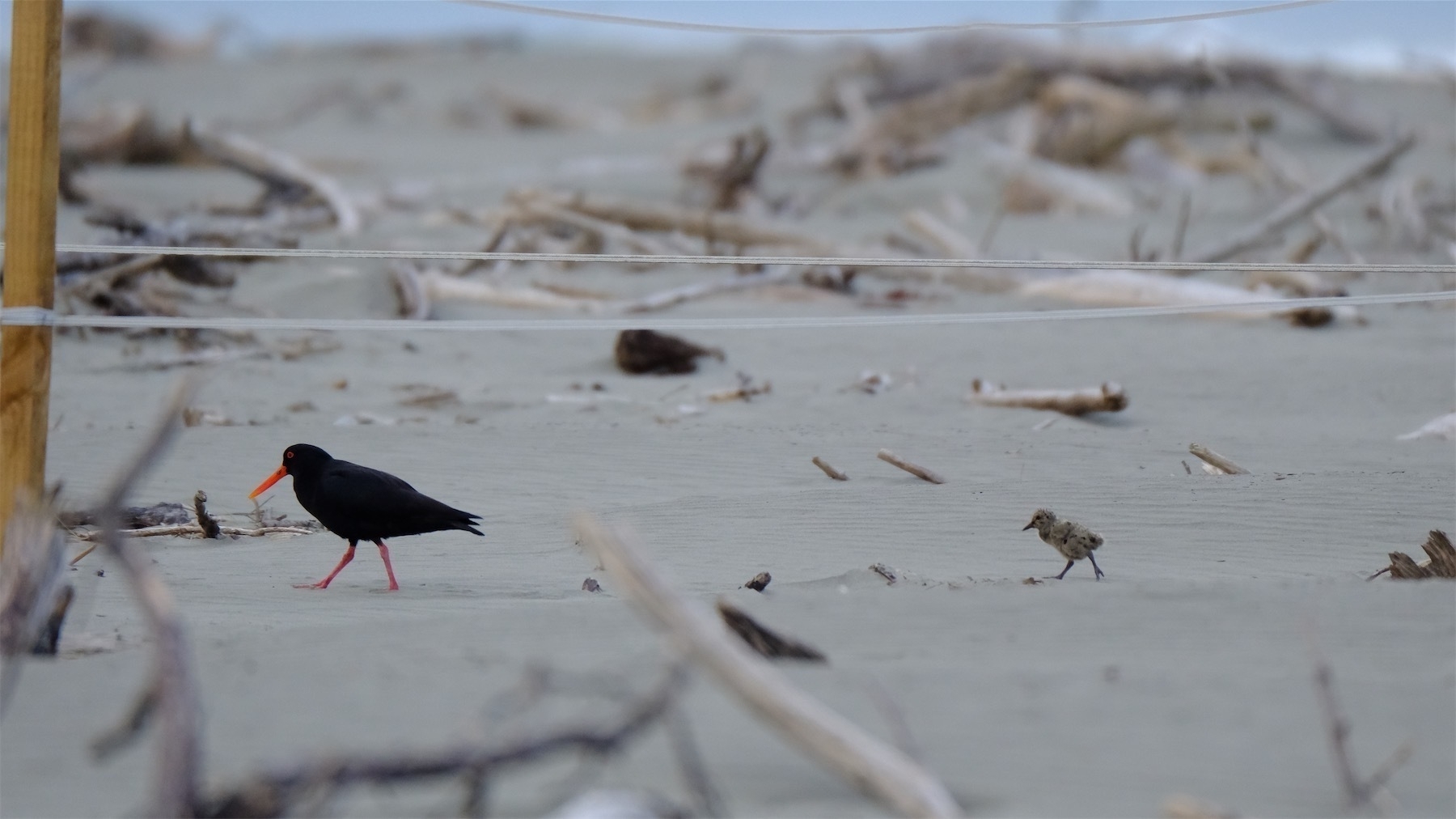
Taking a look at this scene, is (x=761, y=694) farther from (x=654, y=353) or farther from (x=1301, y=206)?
(x=1301, y=206)

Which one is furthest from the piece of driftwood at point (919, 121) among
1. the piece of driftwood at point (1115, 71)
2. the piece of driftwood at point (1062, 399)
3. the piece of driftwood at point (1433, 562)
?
the piece of driftwood at point (1433, 562)

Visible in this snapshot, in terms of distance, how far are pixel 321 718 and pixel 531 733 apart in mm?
764

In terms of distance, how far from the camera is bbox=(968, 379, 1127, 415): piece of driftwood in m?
7.36

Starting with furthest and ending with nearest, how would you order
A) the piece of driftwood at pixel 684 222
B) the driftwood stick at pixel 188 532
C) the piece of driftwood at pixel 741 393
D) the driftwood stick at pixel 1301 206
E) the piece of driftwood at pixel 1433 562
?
the piece of driftwood at pixel 684 222
the driftwood stick at pixel 1301 206
the piece of driftwood at pixel 741 393
the driftwood stick at pixel 188 532
the piece of driftwood at pixel 1433 562

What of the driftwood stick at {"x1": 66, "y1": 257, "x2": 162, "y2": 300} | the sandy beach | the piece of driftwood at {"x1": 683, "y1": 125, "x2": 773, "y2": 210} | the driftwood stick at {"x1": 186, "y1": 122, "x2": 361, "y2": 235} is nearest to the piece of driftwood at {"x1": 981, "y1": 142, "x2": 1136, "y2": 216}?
the sandy beach

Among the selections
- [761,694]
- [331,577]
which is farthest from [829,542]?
[761,694]

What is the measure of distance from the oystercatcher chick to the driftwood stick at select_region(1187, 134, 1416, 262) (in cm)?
715

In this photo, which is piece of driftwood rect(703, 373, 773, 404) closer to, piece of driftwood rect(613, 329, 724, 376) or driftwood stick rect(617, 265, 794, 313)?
piece of driftwood rect(613, 329, 724, 376)

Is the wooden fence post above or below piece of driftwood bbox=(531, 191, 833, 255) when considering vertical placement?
above

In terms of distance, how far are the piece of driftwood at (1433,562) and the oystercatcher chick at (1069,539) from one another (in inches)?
32.6

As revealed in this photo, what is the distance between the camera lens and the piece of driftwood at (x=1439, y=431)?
698cm

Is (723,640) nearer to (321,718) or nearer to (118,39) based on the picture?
(321,718)

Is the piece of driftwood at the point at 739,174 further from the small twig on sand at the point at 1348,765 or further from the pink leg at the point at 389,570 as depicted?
the small twig on sand at the point at 1348,765

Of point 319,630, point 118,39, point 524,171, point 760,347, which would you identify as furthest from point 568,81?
point 319,630
